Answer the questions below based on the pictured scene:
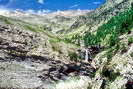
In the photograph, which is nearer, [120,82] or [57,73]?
[120,82]

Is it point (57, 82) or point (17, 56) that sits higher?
point (17, 56)

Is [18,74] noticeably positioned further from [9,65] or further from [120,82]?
[120,82]

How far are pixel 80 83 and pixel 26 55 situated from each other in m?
22.0

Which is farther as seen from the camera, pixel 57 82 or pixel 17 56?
pixel 17 56

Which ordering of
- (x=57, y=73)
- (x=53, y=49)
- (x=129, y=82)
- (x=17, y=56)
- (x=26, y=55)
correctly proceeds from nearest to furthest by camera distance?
(x=129, y=82) < (x=57, y=73) < (x=17, y=56) < (x=26, y=55) < (x=53, y=49)

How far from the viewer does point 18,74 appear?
153 feet

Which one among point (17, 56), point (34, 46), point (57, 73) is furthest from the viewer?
point (34, 46)

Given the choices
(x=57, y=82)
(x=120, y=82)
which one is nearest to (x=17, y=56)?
(x=57, y=82)

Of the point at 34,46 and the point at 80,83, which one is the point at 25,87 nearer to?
the point at 80,83

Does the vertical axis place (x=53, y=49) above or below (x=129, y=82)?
above

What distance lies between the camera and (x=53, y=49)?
75.8 m

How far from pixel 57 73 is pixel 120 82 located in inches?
756

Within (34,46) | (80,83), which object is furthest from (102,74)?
(34,46)

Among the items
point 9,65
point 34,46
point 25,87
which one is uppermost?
point 34,46
